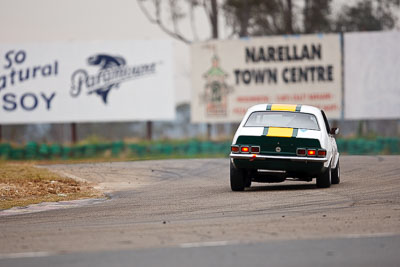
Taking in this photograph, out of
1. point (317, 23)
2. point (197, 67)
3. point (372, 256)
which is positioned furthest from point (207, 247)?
point (317, 23)

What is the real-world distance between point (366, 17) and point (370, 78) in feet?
67.9


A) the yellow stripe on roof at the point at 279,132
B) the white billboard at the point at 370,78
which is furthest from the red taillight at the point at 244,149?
the white billboard at the point at 370,78

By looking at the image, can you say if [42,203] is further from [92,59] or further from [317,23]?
[317,23]

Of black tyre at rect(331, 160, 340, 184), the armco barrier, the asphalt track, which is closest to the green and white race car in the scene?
the asphalt track

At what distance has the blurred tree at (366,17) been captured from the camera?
56.7 meters

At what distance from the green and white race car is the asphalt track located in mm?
312

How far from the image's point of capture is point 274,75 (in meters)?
38.0

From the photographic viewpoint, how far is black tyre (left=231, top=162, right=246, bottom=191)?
16.0 m

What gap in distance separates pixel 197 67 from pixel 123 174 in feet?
53.9

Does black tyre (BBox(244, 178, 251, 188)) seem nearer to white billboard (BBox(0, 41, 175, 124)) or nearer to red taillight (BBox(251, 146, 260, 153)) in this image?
red taillight (BBox(251, 146, 260, 153))

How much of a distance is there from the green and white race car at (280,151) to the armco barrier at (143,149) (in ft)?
59.9

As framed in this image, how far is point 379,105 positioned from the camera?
3781 centimetres

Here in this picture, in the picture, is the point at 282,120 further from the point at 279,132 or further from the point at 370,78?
the point at 370,78

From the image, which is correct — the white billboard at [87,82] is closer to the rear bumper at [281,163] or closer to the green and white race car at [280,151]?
the green and white race car at [280,151]
